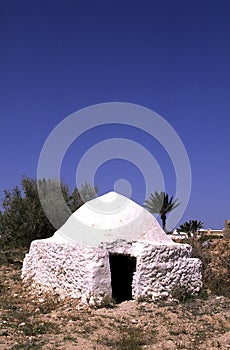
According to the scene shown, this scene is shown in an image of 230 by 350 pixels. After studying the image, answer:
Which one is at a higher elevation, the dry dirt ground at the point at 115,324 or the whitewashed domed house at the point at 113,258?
the whitewashed domed house at the point at 113,258

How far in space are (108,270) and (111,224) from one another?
1.31m

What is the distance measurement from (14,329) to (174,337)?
2939mm

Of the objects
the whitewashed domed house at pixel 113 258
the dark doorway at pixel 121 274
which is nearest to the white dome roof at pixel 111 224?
the whitewashed domed house at pixel 113 258

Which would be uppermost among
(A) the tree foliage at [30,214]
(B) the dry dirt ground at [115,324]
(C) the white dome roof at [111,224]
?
(A) the tree foliage at [30,214]

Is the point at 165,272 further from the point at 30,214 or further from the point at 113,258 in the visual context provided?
the point at 30,214

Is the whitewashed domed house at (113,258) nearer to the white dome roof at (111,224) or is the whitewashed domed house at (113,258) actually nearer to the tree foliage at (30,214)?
the white dome roof at (111,224)

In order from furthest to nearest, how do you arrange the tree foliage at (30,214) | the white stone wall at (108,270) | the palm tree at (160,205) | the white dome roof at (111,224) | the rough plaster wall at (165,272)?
the palm tree at (160,205), the tree foliage at (30,214), the white dome roof at (111,224), the rough plaster wall at (165,272), the white stone wall at (108,270)

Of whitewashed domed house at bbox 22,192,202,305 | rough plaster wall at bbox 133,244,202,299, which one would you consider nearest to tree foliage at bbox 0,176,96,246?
whitewashed domed house at bbox 22,192,202,305

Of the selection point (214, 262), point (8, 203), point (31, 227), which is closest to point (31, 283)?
point (31, 227)

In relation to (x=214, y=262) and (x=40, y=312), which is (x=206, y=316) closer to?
(x=40, y=312)

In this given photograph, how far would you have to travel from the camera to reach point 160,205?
24250 millimetres

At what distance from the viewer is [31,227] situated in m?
16.0

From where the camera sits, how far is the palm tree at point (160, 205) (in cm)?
2406

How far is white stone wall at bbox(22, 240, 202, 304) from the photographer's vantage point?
10125mm
